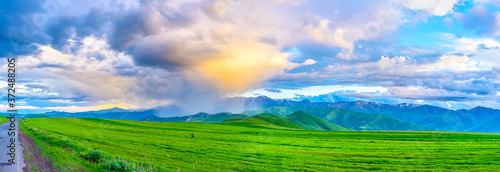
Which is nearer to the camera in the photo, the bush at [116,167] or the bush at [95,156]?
the bush at [116,167]

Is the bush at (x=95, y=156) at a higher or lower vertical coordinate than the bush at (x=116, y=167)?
higher

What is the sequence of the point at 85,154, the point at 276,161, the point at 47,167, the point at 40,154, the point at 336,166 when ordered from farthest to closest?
the point at 276,161, the point at 336,166, the point at 85,154, the point at 40,154, the point at 47,167

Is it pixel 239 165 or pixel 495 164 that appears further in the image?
pixel 495 164

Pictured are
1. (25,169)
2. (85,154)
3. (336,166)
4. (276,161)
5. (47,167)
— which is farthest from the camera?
(276,161)

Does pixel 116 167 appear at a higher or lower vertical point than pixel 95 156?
lower

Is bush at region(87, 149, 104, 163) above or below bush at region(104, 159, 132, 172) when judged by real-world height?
above

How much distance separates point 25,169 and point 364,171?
35188 mm

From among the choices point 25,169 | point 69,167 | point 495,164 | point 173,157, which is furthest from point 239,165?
point 495,164

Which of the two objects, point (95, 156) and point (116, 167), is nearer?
point (116, 167)

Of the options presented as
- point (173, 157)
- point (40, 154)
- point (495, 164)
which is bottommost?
point (495, 164)

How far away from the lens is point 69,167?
26.2 meters

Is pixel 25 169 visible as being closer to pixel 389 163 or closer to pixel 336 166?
pixel 336 166

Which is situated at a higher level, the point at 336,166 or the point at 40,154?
the point at 40,154

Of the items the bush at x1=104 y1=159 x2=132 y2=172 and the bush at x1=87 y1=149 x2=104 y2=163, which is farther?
the bush at x1=87 y1=149 x2=104 y2=163
